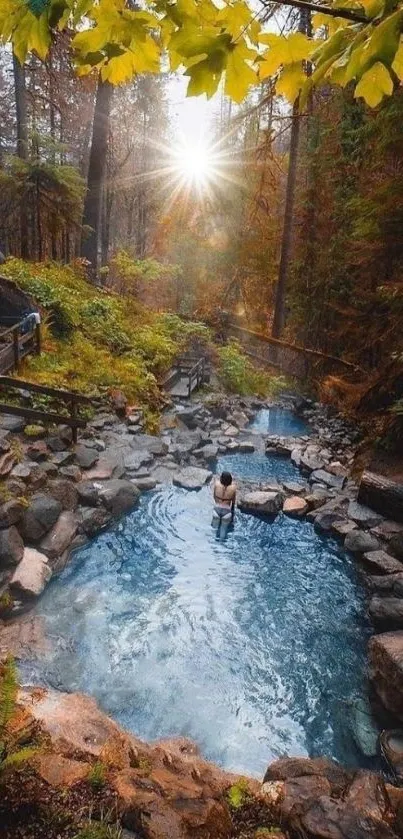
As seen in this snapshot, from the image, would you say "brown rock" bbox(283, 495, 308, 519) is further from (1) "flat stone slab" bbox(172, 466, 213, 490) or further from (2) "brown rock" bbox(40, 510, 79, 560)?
(2) "brown rock" bbox(40, 510, 79, 560)

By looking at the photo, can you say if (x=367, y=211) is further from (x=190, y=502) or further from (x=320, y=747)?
(x=320, y=747)

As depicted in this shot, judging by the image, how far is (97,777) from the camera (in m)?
3.36

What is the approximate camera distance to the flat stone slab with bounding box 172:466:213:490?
431 inches

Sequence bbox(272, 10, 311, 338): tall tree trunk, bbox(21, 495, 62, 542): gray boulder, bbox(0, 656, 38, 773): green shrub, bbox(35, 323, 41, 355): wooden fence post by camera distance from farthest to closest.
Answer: bbox(272, 10, 311, 338): tall tree trunk < bbox(35, 323, 41, 355): wooden fence post < bbox(21, 495, 62, 542): gray boulder < bbox(0, 656, 38, 773): green shrub

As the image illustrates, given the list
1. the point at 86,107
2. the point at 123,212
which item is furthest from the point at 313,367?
the point at 123,212

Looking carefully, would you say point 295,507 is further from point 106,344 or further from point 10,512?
point 106,344

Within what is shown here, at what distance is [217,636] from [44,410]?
675 cm

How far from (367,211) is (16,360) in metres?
11.3

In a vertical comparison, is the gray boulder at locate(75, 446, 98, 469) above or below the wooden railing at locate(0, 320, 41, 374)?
below

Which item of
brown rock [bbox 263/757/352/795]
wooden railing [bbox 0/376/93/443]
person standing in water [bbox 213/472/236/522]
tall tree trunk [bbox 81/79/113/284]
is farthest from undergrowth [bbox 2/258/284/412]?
brown rock [bbox 263/757/352/795]

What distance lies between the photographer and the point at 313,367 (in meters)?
21.2

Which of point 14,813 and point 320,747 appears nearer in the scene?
point 14,813

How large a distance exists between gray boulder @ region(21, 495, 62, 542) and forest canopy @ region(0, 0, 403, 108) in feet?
22.8

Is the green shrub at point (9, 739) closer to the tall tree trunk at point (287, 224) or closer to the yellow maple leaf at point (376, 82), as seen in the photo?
the yellow maple leaf at point (376, 82)
